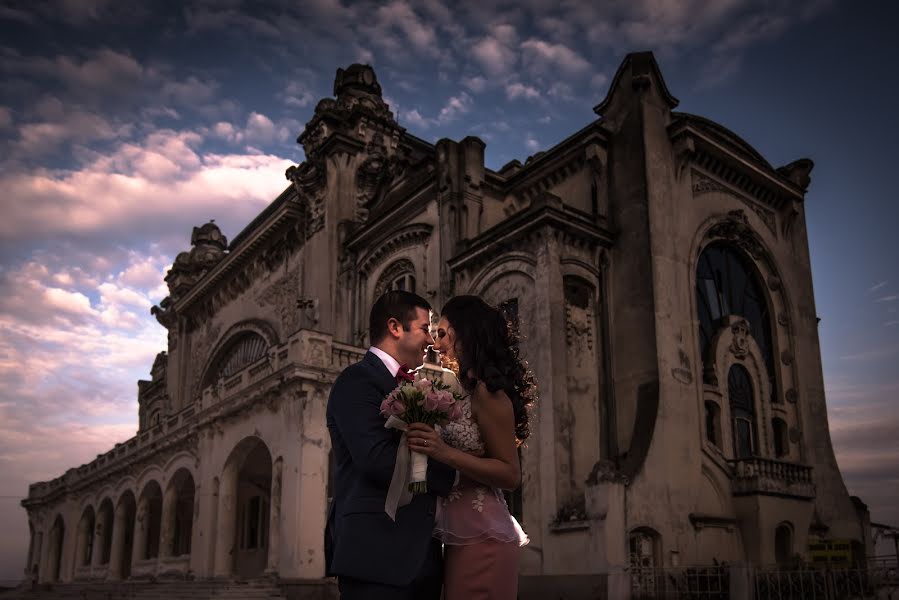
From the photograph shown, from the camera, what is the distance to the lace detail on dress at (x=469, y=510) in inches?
156

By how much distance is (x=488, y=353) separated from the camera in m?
4.18

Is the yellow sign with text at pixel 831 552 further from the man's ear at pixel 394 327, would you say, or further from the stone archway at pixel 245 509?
the man's ear at pixel 394 327

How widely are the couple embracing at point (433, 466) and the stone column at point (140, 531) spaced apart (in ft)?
91.9

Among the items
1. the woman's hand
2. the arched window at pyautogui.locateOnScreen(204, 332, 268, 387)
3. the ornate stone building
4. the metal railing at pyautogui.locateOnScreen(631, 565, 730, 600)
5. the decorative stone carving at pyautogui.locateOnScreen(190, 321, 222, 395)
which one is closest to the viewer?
the woman's hand

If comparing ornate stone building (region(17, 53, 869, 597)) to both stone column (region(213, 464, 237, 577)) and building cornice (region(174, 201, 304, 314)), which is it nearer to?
stone column (region(213, 464, 237, 577))

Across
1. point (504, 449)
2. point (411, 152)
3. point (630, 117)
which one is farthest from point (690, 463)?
point (411, 152)

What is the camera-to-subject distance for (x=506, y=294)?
21.9 metres

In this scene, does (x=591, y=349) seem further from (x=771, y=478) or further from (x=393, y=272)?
(x=393, y=272)

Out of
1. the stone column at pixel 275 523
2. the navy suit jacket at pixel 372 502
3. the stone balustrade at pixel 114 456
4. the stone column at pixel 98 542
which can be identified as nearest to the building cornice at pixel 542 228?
the stone column at pixel 275 523

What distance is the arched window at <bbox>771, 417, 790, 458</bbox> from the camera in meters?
23.9

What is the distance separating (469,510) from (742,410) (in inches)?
822

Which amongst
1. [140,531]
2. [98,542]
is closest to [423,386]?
[140,531]

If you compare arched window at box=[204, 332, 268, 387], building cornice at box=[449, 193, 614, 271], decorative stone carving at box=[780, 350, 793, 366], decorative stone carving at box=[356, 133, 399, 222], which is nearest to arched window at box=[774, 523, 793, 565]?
decorative stone carving at box=[780, 350, 793, 366]

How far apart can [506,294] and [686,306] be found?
4.74 m
